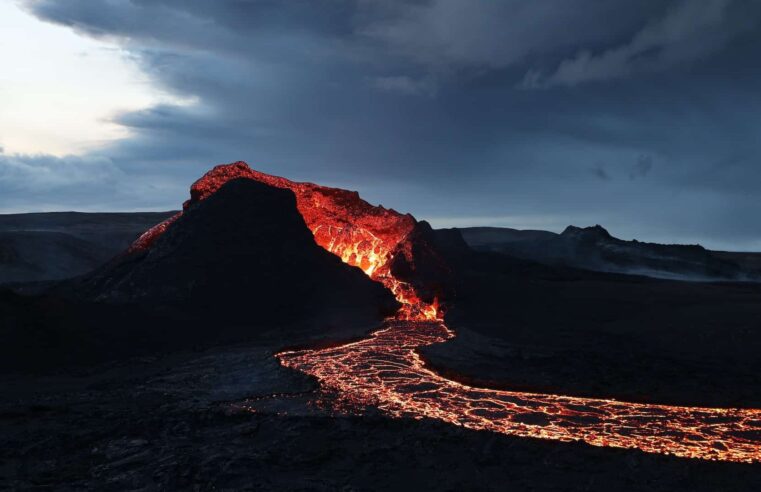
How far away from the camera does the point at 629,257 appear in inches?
1820

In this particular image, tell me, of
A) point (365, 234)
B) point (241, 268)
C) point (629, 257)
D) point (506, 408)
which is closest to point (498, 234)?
point (629, 257)

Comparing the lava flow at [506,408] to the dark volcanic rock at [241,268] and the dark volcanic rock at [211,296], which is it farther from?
the dark volcanic rock at [241,268]

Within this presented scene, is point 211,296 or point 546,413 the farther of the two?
point 211,296

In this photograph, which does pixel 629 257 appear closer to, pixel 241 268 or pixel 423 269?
pixel 423 269

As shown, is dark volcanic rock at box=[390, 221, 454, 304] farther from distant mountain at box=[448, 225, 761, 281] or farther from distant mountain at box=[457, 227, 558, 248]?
distant mountain at box=[457, 227, 558, 248]

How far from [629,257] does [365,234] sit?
29356mm

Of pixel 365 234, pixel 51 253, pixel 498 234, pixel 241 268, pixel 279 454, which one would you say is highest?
pixel 498 234

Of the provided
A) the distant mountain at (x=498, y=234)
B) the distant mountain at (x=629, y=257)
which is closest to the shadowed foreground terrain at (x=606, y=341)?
the distant mountain at (x=629, y=257)

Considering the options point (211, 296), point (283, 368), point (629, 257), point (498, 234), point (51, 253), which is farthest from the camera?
point (498, 234)

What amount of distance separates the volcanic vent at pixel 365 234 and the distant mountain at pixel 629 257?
23.1 metres

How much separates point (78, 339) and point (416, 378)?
8042 mm

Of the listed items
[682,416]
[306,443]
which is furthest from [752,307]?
[306,443]

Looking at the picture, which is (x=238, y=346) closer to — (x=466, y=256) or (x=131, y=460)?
(x=131, y=460)

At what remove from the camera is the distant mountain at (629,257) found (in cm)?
4369
